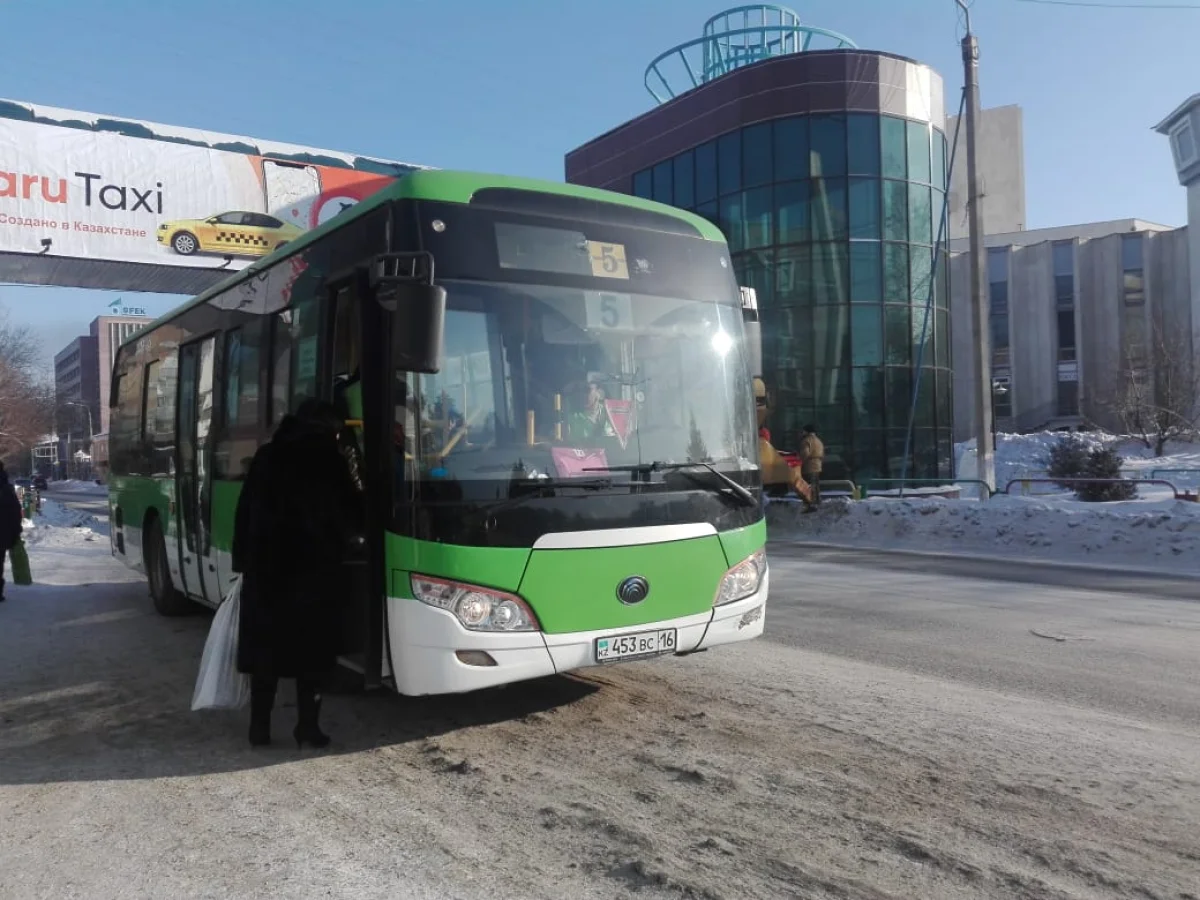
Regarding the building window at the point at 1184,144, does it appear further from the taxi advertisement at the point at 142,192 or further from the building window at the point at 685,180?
the taxi advertisement at the point at 142,192

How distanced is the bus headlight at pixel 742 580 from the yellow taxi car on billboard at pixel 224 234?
30.1 metres

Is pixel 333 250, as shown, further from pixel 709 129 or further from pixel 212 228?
pixel 212 228

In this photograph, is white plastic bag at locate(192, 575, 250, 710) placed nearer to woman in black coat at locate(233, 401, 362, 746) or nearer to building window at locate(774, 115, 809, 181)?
woman in black coat at locate(233, 401, 362, 746)

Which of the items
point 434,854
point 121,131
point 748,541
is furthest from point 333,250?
point 121,131

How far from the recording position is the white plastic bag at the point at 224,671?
5.41 meters

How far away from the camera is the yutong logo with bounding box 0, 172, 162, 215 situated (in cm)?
3028

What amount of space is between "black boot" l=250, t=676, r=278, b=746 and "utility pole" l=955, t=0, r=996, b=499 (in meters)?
16.9

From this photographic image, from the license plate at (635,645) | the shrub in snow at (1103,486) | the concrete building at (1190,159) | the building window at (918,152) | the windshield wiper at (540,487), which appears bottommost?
the license plate at (635,645)

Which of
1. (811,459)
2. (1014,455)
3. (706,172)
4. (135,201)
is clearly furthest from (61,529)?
(1014,455)

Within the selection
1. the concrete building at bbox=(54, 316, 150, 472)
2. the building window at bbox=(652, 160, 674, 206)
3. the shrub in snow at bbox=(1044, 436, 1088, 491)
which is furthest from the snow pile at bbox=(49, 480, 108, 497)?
the shrub in snow at bbox=(1044, 436, 1088, 491)

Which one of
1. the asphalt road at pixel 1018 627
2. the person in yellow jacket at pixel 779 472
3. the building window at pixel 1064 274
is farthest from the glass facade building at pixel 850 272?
the building window at pixel 1064 274

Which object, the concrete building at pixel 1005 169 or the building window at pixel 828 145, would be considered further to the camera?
the concrete building at pixel 1005 169

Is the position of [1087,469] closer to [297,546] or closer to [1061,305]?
[297,546]

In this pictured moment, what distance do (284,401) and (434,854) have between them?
3.45 m
